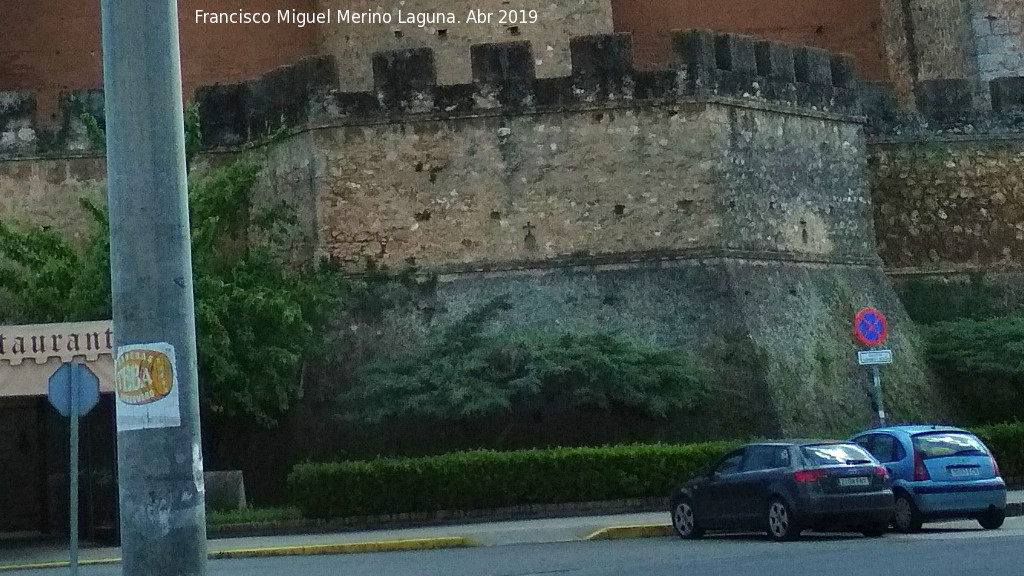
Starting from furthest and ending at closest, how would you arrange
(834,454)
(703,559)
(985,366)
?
(985,366)
(834,454)
(703,559)

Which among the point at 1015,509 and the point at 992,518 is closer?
the point at 992,518

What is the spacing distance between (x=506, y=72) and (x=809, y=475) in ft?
30.5

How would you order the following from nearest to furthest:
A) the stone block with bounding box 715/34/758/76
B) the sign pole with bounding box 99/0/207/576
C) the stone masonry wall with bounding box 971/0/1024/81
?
the sign pole with bounding box 99/0/207/576
the stone block with bounding box 715/34/758/76
the stone masonry wall with bounding box 971/0/1024/81

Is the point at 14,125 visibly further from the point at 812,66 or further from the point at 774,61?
the point at 812,66

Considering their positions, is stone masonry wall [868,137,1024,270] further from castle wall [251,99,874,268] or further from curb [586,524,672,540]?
curb [586,524,672,540]

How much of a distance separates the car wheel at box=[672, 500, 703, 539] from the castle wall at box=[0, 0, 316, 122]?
15.8 m

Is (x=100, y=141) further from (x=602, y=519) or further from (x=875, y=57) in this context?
(x=875, y=57)

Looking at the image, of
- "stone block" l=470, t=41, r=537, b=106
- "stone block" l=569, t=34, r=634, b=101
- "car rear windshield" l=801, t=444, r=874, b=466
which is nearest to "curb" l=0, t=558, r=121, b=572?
"car rear windshield" l=801, t=444, r=874, b=466

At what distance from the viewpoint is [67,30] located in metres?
29.1

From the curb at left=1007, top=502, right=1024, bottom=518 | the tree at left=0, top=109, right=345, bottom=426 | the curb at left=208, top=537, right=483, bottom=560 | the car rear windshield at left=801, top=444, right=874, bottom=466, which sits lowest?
the curb at left=1007, top=502, right=1024, bottom=518

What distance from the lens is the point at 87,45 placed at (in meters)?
29.1

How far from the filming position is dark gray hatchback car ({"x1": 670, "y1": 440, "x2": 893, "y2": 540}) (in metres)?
14.5

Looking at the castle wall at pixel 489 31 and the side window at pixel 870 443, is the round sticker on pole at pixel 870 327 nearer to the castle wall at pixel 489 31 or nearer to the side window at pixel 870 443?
the side window at pixel 870 443

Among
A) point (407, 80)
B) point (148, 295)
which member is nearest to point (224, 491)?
point (407, 80)
